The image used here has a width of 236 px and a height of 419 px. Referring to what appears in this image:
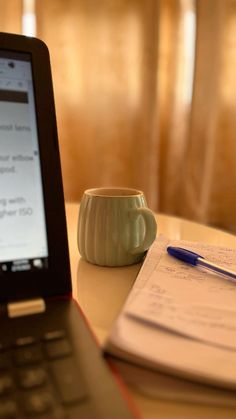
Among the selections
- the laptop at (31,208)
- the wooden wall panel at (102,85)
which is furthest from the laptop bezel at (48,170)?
the wooden wall panel at (102,85)

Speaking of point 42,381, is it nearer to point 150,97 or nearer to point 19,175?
point 19,175


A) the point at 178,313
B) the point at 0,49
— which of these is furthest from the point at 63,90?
the point at 178,313

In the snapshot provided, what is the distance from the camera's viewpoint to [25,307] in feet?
1.06

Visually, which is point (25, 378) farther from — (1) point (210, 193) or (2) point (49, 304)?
(1) point (210, 193)

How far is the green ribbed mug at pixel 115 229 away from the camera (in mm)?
490

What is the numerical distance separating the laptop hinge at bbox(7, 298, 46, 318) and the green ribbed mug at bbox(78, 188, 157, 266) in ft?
0.57

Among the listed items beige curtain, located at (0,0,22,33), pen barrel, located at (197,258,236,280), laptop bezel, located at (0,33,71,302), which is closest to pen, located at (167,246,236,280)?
pen barrel, located at (197,258,236,280)

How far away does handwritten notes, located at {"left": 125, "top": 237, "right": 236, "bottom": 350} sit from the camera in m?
0.30

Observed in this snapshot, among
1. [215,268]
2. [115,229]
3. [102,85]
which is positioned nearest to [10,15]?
[102,85]

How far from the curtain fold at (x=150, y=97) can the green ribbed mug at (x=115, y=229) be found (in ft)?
3.51

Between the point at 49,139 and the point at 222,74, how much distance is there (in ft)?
4.87

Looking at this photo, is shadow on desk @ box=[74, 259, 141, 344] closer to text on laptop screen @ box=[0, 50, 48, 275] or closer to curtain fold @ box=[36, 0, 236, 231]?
text on laptop screen @ box=[0, 50, 48, 275]

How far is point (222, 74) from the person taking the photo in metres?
1.64

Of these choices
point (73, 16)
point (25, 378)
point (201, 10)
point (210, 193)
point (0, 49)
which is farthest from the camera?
point (210, 193)
